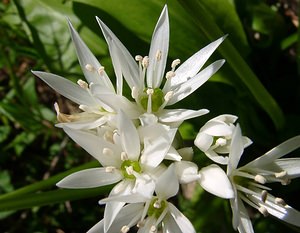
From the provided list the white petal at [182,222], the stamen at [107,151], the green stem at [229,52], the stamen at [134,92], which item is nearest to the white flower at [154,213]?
the white petal at [182,222]

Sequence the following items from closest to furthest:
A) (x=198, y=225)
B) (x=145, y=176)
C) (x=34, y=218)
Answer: (x=145, y=176), (x=198, y=225), (x=34, y=218)

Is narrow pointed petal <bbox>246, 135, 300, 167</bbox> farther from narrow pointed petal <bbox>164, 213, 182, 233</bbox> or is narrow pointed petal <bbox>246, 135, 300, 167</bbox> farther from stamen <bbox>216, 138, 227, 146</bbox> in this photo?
narrow pointed petal <bbox>164, 213, 182, 233</bbox>

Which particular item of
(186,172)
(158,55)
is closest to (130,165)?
(186,172)

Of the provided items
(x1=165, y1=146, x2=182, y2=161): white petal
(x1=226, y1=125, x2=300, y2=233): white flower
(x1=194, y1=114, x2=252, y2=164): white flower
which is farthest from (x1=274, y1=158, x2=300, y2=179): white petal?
(x1=165, y1=146, x2=182, y2=161): white petal

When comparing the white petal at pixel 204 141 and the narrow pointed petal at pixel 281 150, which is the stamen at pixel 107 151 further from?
the narrow pointed petal at pixel 281 150

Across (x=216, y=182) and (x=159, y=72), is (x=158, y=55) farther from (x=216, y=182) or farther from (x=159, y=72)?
(x=216, y=182)

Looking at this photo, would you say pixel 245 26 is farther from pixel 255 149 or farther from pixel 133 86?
pixel 133 86

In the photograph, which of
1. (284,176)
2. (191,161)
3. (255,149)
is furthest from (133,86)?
(255,149)
